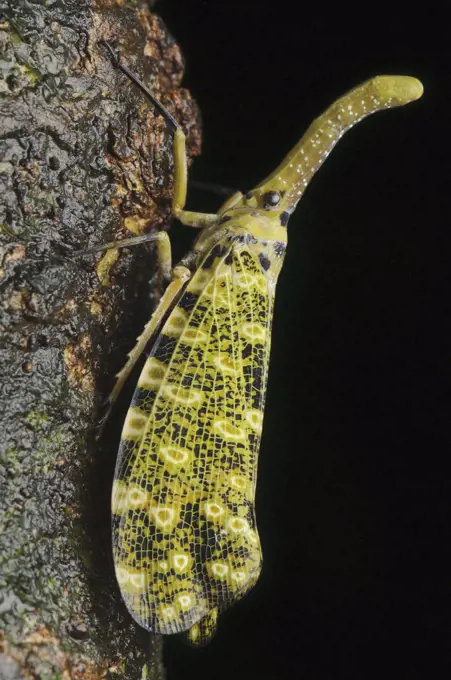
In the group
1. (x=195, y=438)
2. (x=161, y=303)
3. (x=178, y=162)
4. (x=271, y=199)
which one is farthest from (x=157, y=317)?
(x=271, y=199)

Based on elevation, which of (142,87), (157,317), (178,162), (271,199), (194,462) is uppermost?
(142,87)

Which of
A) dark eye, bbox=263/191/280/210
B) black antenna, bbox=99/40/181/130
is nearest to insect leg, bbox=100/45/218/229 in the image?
black antenna, bbox=99/40/181/130

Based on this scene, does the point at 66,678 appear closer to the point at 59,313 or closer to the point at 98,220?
the point at 59,313

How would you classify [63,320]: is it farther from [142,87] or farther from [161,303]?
[142,87]

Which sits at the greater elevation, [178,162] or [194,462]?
[178,162]

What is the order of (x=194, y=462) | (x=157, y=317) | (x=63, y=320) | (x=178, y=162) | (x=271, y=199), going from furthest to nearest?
(x=271, y=199) < (x=178, y=162) < (x=157, y=317) < (x=194, y=462) < (x=63, y=320)

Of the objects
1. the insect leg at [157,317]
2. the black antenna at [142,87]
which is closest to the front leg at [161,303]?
the insect leg at [157,317]

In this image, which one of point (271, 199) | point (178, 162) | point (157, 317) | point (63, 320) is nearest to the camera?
point (63, 320)

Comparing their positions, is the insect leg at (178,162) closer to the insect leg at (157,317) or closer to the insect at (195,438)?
the insect at (195,438)
